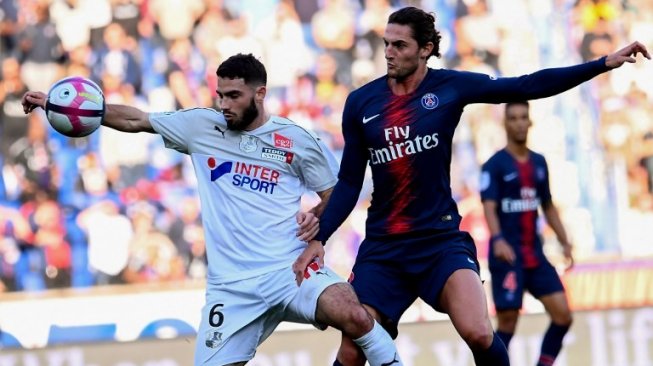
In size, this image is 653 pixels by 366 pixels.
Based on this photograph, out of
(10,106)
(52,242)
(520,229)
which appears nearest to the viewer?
(520,229)

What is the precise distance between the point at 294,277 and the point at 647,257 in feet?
18.5

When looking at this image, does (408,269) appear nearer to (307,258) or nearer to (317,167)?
(307,258)

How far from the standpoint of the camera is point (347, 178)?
20.3 ft

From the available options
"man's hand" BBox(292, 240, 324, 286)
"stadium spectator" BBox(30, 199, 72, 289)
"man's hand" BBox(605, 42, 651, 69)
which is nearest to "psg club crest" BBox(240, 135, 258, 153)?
"man's hand" BBox(292, 240, 324, 286)

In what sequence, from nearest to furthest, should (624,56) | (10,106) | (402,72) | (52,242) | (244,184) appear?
(624,56)
(402,72)
(244,184)
(52,242)
(10,106)

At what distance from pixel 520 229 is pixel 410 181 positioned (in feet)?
10.4

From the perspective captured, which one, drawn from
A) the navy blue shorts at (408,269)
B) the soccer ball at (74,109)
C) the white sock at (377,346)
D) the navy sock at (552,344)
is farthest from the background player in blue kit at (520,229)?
the soccer ball at (74,109)

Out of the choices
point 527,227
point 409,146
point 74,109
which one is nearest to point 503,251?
point 527,227

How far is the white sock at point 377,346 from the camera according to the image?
5918 mm

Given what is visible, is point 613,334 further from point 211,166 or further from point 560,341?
point 211,166

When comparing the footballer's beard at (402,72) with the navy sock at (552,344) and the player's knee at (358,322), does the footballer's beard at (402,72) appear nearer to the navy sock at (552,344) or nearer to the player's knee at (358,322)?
the player's knee at (358,322)

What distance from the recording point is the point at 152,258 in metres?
10.5

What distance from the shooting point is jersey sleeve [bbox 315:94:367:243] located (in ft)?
20.1

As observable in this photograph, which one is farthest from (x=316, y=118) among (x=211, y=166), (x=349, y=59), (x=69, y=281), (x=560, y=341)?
(x=211, y=166)
